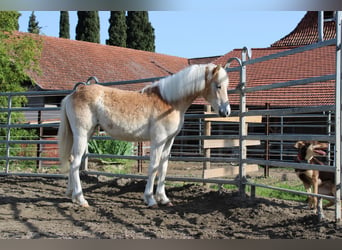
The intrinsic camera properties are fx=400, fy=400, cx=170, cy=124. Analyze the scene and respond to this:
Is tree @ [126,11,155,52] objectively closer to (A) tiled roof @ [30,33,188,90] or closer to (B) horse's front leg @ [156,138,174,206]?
(A) tiled roof @ [30,33,188,90]

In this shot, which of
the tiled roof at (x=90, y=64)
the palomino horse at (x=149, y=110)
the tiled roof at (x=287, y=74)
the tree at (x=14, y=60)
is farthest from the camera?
the tiled roof at (x=90, y=64)

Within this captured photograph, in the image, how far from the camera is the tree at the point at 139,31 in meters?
32.1

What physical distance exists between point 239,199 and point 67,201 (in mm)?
2360

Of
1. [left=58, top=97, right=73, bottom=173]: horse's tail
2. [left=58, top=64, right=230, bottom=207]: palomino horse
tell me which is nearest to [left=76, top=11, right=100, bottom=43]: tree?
[left=58, top=97, right=73, bottom=173]: horse's tail

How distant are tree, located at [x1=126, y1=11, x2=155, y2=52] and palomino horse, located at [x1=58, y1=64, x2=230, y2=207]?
89.8 ft

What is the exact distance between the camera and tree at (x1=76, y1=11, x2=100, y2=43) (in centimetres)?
3125

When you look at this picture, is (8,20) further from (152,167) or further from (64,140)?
(152,167)

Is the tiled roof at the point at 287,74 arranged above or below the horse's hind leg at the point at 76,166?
above

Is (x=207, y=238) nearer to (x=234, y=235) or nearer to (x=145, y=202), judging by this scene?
(x=234, y=235)

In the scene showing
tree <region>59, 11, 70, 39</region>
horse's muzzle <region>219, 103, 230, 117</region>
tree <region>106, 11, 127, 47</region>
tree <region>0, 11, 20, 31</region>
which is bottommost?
horse's muzzle <region>219, 103, 230, 117</region>

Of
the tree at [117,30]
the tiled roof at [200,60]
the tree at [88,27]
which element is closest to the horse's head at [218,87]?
the tiled roof at [200,60]

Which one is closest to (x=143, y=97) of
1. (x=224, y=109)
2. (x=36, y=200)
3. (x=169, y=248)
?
(x=224, y=109)

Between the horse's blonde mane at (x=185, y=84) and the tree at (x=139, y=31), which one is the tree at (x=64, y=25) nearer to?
the tree at (x=139, y=31)

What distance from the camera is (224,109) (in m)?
5.05
